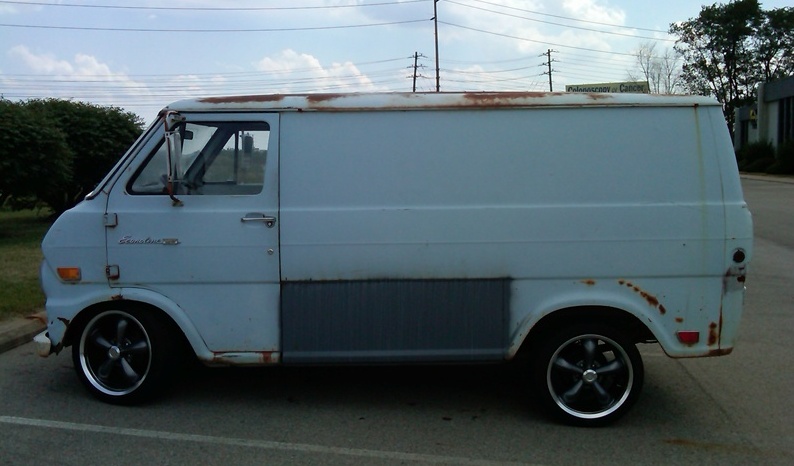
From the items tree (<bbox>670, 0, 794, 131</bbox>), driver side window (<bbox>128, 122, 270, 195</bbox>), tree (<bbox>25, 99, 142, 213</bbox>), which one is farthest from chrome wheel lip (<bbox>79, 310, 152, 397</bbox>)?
tree (<bbox>670, 0, 794, 131</bbox>)

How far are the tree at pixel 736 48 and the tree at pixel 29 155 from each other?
211 feet

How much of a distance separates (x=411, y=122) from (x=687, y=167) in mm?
1801

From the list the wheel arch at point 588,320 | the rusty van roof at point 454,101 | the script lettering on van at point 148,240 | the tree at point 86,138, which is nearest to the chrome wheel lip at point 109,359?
the script lettering on van at point 148,240

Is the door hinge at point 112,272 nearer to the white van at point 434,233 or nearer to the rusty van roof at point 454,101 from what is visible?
the white van at point 434,233

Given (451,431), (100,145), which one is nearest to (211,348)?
(451,431)

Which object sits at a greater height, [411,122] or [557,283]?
[411,122]

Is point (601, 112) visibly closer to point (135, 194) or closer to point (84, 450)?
point (135, 194)

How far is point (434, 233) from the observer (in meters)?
4.86

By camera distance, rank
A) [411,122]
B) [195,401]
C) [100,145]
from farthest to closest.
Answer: [100,145] < [195,401] < [411,122]

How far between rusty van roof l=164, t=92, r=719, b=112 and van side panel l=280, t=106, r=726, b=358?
0.05 m

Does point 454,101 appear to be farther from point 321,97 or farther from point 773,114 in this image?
point 773,114

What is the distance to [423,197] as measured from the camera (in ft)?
16.0

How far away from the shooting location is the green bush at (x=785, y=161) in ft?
151

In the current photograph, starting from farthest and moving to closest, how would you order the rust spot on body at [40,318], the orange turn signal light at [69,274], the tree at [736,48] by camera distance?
the tree at [736,48], the rust spot on body at [40,318], the orange turn signal light at [69,274]
